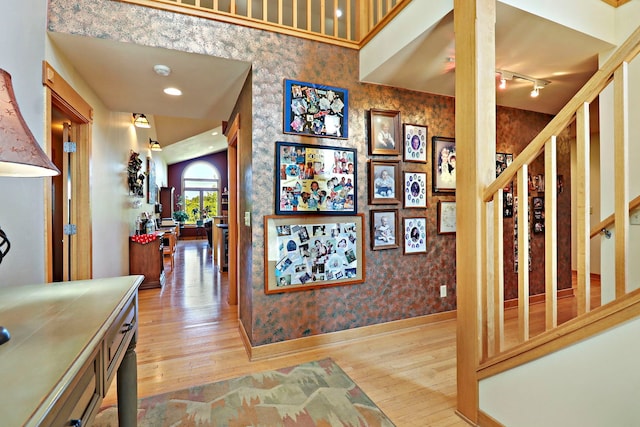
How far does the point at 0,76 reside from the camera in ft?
3.14

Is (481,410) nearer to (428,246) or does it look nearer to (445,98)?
(428,246)

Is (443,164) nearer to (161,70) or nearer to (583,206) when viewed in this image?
(583,206)

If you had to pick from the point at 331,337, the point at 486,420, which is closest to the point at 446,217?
the point at 331,337

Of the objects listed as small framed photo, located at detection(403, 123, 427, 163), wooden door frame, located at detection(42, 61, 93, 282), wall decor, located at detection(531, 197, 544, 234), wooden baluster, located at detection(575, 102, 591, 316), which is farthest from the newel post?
wooden door frame, located at detection(42, 61, 93, 282)

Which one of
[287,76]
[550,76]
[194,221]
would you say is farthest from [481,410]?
[194,221]

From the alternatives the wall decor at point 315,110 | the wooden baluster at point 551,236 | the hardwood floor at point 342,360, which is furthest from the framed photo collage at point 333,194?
the wooden baluster at point 551,236

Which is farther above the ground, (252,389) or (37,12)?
(37,12)

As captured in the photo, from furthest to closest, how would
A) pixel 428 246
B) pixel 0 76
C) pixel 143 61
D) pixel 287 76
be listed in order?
pixel 428 246, pixel 287 76, pixel 143 61, pixel 0 76

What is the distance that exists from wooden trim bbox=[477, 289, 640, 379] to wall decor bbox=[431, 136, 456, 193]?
6.37 feet

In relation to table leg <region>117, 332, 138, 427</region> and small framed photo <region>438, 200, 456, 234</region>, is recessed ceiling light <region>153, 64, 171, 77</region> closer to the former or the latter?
table leg <region>117, 332, 138, 427</region>

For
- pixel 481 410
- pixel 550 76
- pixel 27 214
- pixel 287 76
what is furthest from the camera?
pixel 550 76

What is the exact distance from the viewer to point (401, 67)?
8.35 ft

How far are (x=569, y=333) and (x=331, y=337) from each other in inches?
71.3

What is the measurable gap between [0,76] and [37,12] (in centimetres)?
151
